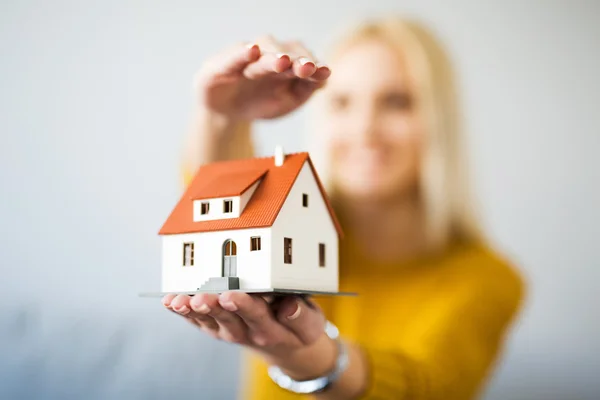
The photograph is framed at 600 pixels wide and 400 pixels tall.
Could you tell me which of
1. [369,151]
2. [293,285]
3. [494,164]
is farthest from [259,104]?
[494,164]

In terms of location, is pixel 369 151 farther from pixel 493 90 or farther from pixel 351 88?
pixel 493 90

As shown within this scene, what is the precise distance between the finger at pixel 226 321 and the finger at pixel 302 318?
65mm

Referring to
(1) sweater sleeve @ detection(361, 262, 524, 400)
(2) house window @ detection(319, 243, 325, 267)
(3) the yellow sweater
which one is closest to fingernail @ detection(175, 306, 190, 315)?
(2) house window @ detection(319, 243, 325, 267)

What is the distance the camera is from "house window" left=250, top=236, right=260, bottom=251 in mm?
1030

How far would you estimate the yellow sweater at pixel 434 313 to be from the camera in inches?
70.2

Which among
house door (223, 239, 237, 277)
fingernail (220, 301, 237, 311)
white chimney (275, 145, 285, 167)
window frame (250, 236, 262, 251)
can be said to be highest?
white chimney (275, 145, 285, 167)

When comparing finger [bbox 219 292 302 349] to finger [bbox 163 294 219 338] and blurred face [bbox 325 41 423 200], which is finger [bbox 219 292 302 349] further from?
blurred face [bbox 325 41 423 200]

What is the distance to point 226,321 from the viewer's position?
96 cm

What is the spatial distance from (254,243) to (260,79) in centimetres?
34

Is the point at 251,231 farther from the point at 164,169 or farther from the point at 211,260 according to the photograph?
the point at 164,169

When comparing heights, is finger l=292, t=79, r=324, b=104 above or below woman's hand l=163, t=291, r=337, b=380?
above

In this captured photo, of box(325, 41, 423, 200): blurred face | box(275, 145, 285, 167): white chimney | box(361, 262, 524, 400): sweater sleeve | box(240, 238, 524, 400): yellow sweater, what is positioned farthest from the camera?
box(325, 41, 423, 200): blurred face

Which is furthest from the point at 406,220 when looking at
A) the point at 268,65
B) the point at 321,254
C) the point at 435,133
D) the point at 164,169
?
the point at 268,65

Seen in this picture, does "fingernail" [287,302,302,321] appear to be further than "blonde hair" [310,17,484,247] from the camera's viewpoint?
No
